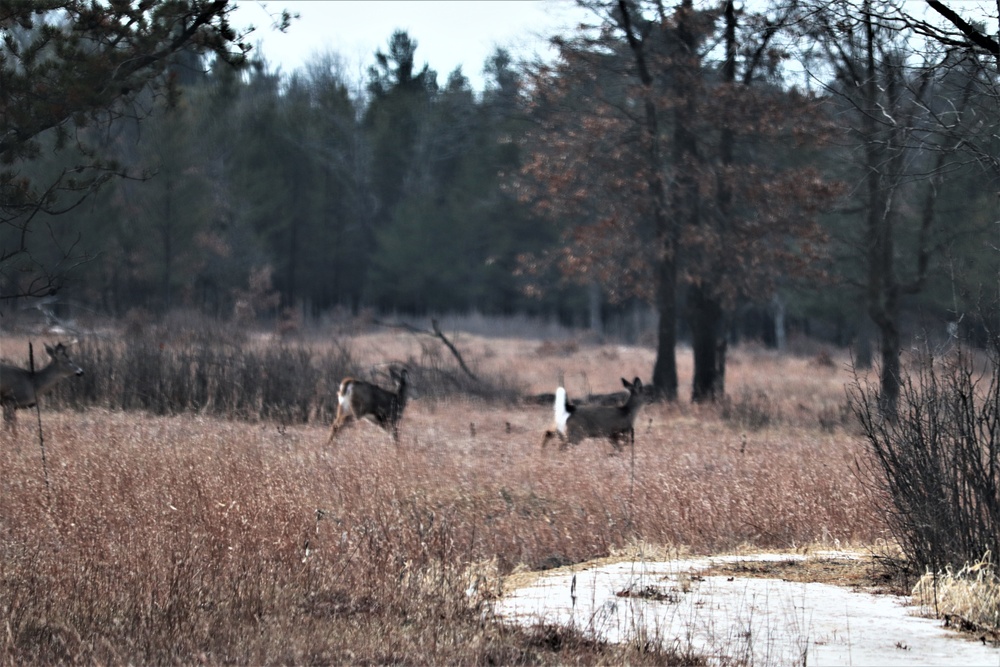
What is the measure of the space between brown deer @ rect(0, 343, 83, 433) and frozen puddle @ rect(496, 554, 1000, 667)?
8.84 m

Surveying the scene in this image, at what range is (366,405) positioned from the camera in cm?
1630

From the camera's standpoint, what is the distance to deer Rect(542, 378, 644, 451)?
15.3 metres

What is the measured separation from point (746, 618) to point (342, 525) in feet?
12.2

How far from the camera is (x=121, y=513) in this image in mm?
8594

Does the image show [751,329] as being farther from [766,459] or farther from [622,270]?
[766,459]

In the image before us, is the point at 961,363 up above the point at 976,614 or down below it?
above

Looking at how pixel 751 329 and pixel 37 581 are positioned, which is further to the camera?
pixel 751 329

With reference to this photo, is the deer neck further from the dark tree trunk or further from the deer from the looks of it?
the dark tree trunk

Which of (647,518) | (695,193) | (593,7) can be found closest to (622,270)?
(695,193)

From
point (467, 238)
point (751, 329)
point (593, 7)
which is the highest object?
point (593, 7)

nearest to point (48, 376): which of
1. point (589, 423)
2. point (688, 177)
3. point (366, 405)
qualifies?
point (366, 405)

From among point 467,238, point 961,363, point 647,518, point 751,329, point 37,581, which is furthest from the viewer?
point 751,329

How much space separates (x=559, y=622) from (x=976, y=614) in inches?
88.6

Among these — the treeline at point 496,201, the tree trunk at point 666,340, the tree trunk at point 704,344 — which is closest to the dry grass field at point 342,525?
the treeline at point 496,201
